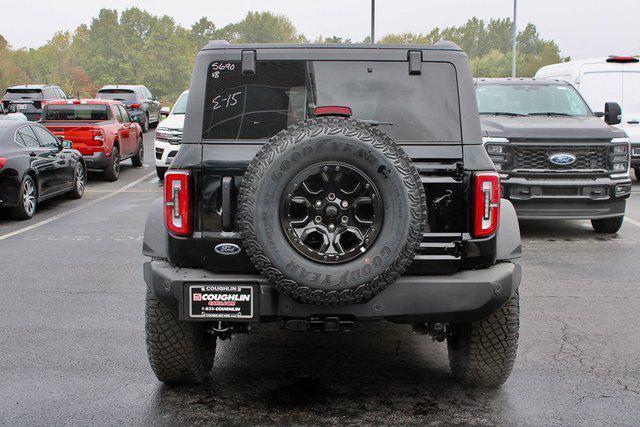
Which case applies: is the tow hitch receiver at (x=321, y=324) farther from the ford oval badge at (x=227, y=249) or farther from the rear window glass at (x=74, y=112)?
the rear window glass at (x=74, y=112)

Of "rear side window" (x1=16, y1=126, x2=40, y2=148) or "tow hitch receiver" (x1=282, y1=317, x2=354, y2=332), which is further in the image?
"rear side window" (x1=16, y1=126, x2=40, y2=148)

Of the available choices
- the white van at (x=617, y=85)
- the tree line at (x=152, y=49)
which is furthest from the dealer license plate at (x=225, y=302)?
the tree line at (x=152, y=49)

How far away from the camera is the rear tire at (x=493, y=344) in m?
4.67

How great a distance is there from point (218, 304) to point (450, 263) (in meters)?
1.20

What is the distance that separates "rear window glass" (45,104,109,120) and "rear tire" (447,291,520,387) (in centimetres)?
1492

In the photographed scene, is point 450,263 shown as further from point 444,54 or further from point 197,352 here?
point 197,352

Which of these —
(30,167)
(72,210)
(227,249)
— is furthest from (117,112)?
(227,249)

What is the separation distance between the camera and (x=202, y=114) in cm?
449

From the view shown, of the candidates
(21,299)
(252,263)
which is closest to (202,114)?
(252,263)

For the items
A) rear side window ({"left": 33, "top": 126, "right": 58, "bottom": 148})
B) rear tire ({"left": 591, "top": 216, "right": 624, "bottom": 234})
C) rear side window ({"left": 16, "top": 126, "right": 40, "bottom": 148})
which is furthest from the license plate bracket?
rear side window ({"left": 33, "top": 126, "right": 58, "bottom": 148})

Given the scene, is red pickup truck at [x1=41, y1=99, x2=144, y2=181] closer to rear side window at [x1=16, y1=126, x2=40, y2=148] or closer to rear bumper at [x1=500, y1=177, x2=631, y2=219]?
rear side window at [x1=16, y1=126, x2=40, y2=148]

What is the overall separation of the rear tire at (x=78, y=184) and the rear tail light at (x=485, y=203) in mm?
11447

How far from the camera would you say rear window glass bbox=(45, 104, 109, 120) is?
1809cm

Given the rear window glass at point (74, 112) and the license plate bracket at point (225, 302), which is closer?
the license plate bracket at point (225, 302)
